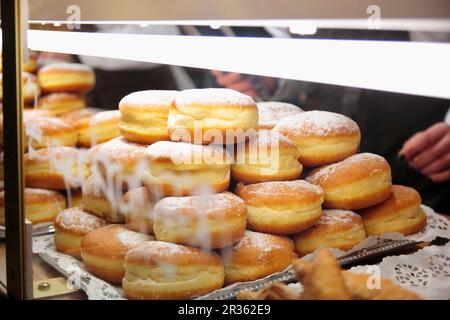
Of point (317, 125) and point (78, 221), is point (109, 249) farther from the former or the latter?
point (317, 125)

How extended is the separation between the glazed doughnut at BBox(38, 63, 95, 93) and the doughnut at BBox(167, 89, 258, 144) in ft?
1.24

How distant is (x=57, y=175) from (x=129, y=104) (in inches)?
22.1

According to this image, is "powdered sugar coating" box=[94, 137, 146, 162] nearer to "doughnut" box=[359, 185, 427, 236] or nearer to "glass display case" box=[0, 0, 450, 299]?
"glass display case" box=[0, 0, 450, 299]

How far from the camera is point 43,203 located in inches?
83.8

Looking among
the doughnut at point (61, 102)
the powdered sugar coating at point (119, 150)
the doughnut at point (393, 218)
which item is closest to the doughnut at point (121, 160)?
the powdered sugar coating at point (119, 150)

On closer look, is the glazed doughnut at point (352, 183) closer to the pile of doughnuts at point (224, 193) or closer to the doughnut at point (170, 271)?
the pile of doughnuts at point (224, 193)

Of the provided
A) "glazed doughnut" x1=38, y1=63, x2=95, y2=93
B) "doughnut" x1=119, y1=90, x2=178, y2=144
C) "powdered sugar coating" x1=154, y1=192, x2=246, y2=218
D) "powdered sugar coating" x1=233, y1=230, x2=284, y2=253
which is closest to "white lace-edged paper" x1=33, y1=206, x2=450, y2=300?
"powdered sugar coating" x1=233, y1=230, x2=284, y2=253

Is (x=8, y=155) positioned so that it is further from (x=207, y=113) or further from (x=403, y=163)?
(x=403, y=163)

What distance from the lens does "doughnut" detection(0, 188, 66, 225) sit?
2107 millimetres

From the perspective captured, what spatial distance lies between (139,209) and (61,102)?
0.66 m

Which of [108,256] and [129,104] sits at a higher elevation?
[129,104]

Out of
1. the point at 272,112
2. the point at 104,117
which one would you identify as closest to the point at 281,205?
the point at 272,112
